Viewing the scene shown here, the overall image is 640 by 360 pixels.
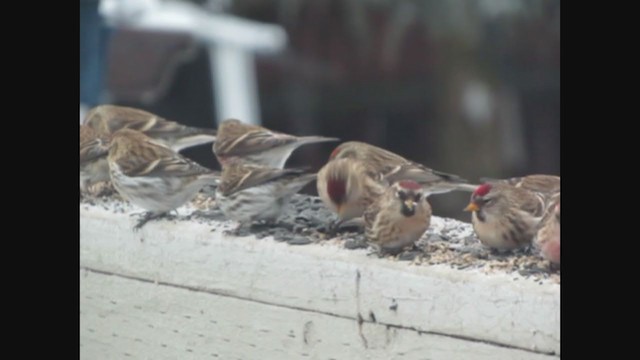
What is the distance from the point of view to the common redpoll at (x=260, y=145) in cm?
384

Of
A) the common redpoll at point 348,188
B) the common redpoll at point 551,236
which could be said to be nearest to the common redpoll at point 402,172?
the common redpoll at point 348,188

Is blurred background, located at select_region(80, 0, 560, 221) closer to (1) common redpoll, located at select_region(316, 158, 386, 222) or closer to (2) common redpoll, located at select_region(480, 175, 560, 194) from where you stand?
(1) common redpoll, located at select_region(316, 158, 386, 222)

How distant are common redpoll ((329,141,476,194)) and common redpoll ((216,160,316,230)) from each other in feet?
0.43

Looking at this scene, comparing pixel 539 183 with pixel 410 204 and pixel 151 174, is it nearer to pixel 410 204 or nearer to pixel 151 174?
pixel 410 204

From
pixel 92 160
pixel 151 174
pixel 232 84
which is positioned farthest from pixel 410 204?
pixel 232 84

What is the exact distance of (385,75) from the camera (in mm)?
9906

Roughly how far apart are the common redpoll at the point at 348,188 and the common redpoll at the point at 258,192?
10 cm

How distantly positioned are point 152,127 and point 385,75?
19.1 ft

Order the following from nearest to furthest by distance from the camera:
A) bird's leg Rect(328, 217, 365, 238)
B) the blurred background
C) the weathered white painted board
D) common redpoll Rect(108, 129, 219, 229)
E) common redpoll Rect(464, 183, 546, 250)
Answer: the weathered white painted board < common redpoll Rect(464, 183, 546, 250) < bird's leg Rect(328, 217, 365, 238) < common redpoll Rect(108, 129, 219, 229) < the blurred background

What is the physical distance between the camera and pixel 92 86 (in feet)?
18.9

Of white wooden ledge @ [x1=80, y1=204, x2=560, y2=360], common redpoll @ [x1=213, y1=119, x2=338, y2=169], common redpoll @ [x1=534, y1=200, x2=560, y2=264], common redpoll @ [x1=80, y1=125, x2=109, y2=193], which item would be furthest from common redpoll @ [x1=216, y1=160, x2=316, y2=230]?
common redpoll @ [x1=534, y1=200, x2=560, y2=264]

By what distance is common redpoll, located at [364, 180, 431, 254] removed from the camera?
10.0ft

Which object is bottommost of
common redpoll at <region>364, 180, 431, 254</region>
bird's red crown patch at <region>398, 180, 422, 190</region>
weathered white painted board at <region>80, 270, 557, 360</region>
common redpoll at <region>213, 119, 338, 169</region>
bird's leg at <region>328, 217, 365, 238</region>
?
weathered white painted board at <region>80, 270, 557, 360</region>
